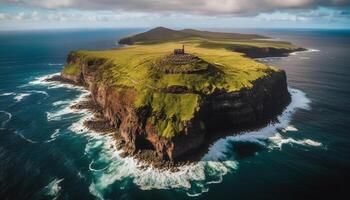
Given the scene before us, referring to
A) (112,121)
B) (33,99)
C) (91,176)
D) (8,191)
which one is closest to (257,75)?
(112,121)

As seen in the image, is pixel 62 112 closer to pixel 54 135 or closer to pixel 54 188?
pixel 54 135

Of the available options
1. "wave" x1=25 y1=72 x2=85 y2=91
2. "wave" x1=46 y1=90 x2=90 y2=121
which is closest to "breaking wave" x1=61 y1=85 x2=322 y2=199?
"wave" x1=46 y1=90 x2=90 y2=121

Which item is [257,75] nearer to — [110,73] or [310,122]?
[310,122]

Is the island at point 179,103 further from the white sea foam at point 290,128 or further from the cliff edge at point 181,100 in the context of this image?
the white sea foam at point 290,128

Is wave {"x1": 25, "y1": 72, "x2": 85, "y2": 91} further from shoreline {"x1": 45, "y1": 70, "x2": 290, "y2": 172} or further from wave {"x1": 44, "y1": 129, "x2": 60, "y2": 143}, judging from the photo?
wave {"x1": 44, "y1": 129, "x2": 60, "y2": 143}

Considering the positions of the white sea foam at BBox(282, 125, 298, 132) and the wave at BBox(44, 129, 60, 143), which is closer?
the wave at BBox(44, 129, 60, 143)

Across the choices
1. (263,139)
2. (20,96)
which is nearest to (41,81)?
(20,96)

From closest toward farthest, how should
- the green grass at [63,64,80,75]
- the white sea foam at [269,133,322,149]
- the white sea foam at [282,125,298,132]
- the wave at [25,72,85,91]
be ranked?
the white sea foam at [269,133,322,149]
the white sea foam at [282,125,298,132]
the wave at [25,72,85,91]
the green grass at [63,64,80,75]
